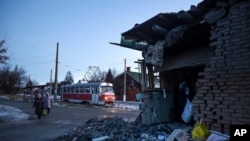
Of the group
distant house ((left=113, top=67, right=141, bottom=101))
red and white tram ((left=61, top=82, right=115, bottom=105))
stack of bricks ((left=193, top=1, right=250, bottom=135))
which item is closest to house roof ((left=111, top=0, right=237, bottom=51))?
stack of bricks ((left=193, top=1, right=250, bottom=135))

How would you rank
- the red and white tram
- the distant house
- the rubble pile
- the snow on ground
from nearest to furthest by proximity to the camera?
the rubble pile → the snow on ground → the red and white tram → the distant house

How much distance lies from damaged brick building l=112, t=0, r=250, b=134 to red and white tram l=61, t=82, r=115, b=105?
28.3 meters

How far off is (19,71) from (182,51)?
69.8 meters

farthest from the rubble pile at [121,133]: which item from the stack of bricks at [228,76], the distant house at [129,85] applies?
the distant house at [129,85]

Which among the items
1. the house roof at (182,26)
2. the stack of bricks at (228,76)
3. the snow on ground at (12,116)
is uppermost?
the house roof at (182,26)

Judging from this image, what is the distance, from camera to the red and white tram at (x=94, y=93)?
38.9 m

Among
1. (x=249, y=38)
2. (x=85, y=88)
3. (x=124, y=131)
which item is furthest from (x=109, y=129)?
(x=85, y=88)

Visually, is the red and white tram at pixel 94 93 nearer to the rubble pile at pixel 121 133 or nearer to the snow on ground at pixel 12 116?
the snow on ground at pixel 12 116

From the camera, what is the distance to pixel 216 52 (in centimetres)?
806

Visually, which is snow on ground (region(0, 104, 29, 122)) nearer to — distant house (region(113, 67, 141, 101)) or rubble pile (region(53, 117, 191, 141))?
rubble pile (region(53, 117, 191, 141))

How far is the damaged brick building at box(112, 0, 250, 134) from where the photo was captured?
7328 millimetres

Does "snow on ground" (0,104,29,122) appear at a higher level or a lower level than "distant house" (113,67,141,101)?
lower

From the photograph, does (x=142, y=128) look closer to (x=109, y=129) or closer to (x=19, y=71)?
(x=109, y=129)

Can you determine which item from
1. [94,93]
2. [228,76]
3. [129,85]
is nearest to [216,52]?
[228,76]
